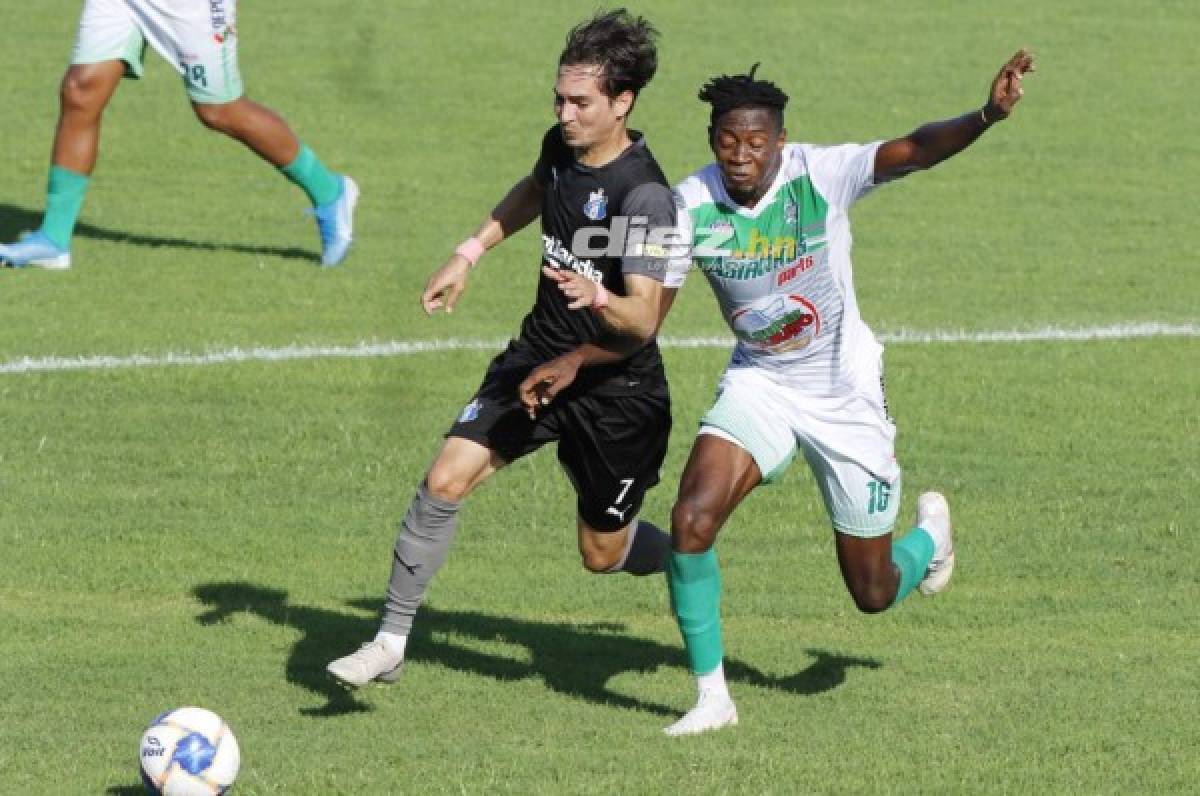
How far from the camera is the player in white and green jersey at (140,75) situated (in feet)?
47.0

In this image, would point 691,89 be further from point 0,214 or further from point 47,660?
point 47,660

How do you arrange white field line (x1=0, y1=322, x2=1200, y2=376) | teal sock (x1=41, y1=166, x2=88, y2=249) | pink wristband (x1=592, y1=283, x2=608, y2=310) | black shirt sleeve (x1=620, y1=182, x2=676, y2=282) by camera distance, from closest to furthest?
1. pink wristband (x1=592, y1=283, x2=608, y2=310)
2. black shirt sleeve (x1=620, y1=182, x2=676, y2=282)
3. white field line (x1=0, y1=322, x2=1200, y2=376)
4. teal sock (x1=41, y1=166, x2=88, y2=249)

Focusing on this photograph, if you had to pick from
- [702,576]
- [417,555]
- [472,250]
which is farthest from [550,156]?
[702,576]

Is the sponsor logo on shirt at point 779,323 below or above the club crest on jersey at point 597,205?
below

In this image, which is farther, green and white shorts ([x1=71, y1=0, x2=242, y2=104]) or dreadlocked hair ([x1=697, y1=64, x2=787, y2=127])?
green and white shorts ([x1=71, y1=0, x2=242, y2=104])

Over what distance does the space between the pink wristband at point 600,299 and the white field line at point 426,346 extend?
5959 mm

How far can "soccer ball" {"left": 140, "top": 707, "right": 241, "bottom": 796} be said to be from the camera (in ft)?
23.7

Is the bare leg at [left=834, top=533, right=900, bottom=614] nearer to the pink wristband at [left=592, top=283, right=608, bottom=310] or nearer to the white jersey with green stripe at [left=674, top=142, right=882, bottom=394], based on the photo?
the white jersey with green stripe at [left=674, top=142, right=882, bottom=394]

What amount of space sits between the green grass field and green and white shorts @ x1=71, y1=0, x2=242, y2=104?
1.42m

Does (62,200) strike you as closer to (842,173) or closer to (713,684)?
(842,173)

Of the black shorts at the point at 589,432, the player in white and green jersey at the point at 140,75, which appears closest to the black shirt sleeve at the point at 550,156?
the black shorts at the point at 589,432

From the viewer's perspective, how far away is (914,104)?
20203 mm

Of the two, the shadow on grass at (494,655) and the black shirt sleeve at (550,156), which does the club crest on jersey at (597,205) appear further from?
the shadow on grass at (494,655)

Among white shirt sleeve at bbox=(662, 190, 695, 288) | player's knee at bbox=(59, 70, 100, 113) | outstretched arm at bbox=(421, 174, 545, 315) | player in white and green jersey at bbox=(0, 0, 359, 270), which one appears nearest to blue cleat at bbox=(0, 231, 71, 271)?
player in white and green jersey at bbox=(0, 0, 359, 270)
